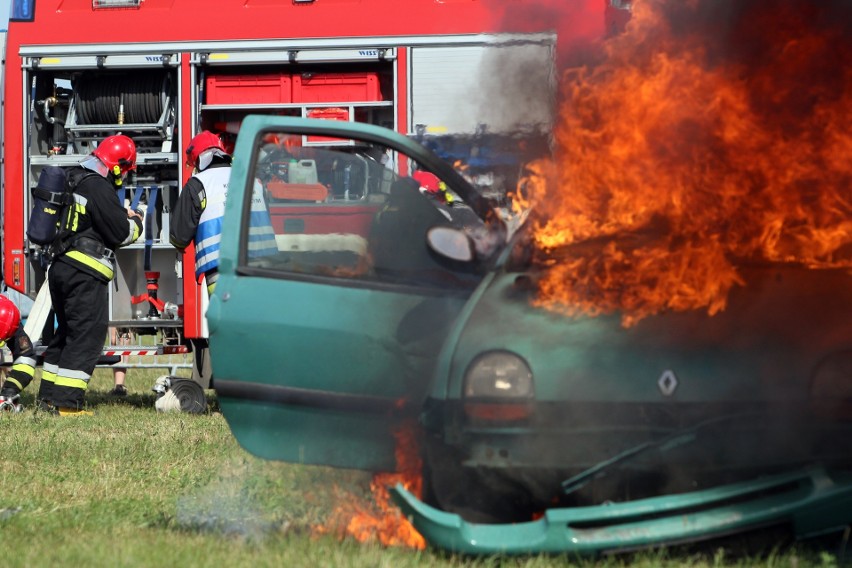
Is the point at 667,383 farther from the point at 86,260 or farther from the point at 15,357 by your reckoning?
the point at 15,357

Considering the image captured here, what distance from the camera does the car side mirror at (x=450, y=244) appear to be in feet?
14.8

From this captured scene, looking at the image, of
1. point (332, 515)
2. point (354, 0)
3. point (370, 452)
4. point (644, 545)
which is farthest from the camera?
point (354, 0)

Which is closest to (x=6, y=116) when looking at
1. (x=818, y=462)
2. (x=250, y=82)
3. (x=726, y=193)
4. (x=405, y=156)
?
(x=250, y=82)

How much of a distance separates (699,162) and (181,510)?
8.21 ft

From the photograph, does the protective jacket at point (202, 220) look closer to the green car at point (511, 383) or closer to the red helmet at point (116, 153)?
the red helmet at point (116, 153)

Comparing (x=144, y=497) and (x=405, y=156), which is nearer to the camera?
(x=405, y=156)

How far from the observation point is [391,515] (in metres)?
4.45

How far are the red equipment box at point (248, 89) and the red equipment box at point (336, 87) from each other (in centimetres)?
13

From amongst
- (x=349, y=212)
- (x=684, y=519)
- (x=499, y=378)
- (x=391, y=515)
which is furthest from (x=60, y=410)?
(x=684, y=519)

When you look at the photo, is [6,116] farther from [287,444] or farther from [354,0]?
[287,444]

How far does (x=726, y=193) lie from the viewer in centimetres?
437

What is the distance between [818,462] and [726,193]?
103cm

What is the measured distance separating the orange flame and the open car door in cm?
6

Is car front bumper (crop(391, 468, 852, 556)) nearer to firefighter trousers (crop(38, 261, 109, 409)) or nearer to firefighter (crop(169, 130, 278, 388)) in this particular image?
firefighter (crop(169, 130, 278, 388))
